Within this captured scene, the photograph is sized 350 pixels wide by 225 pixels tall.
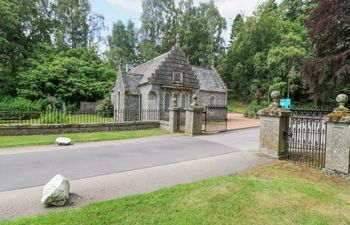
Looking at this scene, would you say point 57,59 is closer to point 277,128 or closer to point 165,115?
point 165,115

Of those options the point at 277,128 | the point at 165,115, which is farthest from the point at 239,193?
the point at 165,115

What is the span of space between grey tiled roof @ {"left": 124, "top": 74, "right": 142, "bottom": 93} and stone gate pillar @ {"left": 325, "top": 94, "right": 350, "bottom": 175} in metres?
16.6

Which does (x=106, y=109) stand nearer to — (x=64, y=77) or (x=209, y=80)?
(x=64, y=77)

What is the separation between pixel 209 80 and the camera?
27.1m

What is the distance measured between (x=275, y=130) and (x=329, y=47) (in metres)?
11.5

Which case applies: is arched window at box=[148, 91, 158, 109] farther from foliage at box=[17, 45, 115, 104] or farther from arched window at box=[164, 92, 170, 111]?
foliage at box=[17, 45, 115, 104]

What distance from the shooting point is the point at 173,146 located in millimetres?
9492

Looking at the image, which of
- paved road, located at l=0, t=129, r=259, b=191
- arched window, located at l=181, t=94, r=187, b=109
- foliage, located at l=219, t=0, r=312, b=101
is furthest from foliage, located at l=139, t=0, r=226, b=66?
paved road, located at l=0, t=129, r=259, b=191

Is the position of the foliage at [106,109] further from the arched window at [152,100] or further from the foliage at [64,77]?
the arched window at [152,100]

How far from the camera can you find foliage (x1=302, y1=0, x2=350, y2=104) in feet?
43.0

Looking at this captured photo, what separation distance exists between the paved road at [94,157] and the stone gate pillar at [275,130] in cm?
123

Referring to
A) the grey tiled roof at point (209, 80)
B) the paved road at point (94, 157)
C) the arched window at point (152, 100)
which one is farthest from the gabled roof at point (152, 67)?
the paved road at point (94, 157)

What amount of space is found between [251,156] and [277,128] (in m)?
1.47

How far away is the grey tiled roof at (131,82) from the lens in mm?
20078
